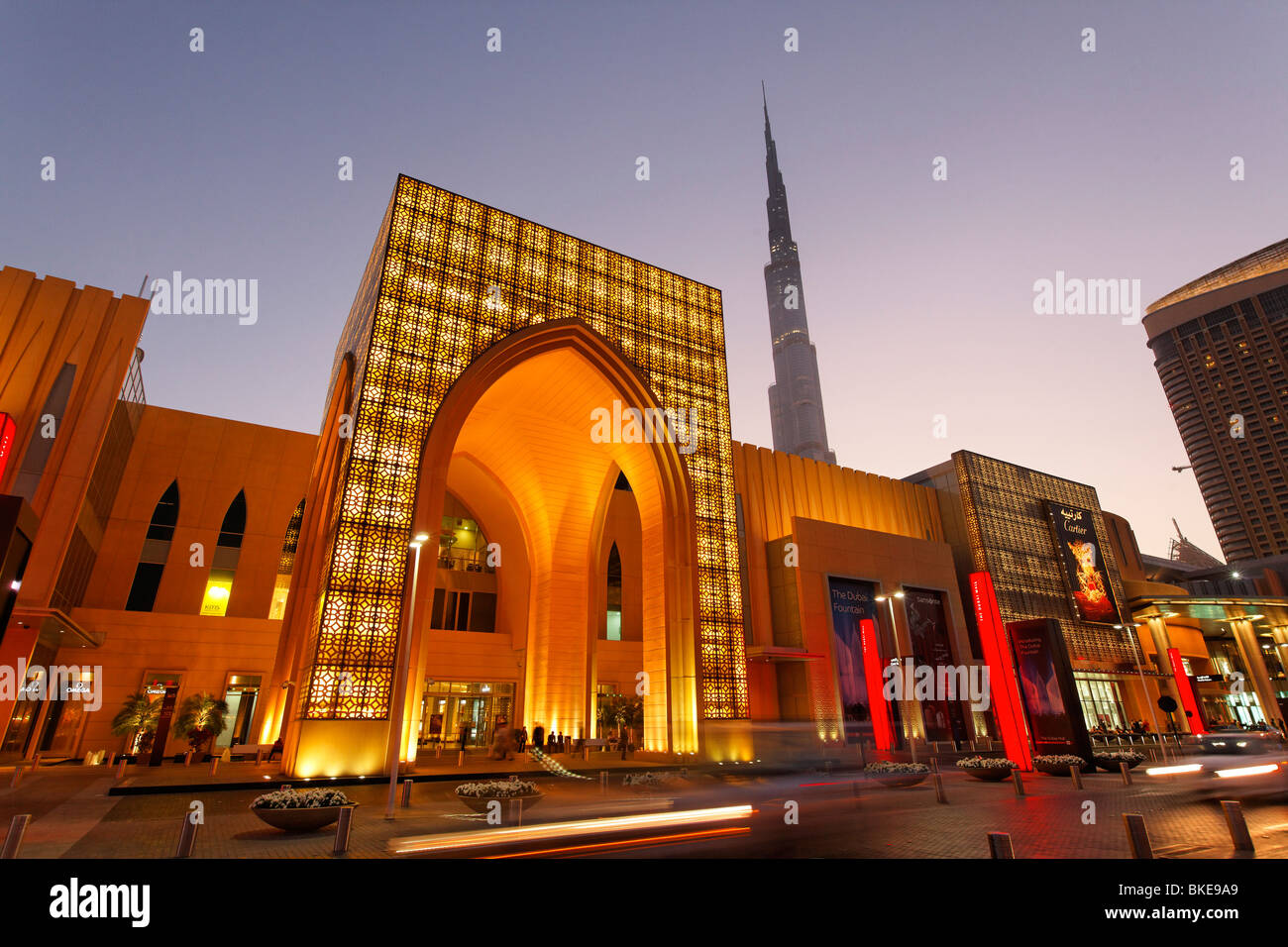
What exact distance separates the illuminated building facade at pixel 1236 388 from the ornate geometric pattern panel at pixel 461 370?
9581 centimetres

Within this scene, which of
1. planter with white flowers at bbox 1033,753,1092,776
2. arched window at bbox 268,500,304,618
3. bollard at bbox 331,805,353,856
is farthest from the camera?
arched window at bbox 268,500,304,618

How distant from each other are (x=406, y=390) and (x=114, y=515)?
1863cm

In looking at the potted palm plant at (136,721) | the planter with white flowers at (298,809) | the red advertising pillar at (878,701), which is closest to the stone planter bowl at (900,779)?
the red advertising pillar at (878,701)

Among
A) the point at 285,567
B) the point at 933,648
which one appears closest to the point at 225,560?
the point at 285,567

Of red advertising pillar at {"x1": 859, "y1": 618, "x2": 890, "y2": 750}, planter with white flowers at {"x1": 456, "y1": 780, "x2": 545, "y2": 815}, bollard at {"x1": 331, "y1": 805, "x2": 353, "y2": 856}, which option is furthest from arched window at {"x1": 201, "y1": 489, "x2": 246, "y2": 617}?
red advertising pillar at {"x1": 859, "y1": 618, "x2": 890, "y2": 750}

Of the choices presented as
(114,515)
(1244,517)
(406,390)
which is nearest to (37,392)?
(114,515)

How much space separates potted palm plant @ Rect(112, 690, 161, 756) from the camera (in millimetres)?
24188

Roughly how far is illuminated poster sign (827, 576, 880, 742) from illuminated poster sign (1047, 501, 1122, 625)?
75.8 feet

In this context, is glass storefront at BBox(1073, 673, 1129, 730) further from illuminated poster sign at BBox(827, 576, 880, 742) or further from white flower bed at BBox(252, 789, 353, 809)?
white flower bed at BBox(252, 789, 353, 809)

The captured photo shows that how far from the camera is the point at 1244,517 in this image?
3511 inches

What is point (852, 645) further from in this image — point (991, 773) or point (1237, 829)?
point (1237, 829)

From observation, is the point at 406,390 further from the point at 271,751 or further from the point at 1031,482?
the point at 1031,482

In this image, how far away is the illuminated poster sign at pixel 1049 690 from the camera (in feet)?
67.7

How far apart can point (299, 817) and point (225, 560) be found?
24096 mm
